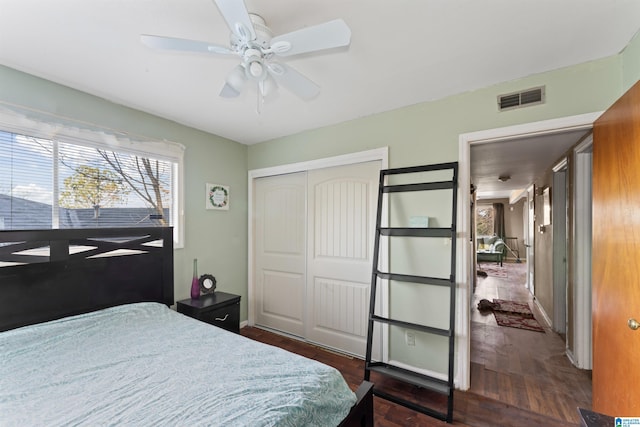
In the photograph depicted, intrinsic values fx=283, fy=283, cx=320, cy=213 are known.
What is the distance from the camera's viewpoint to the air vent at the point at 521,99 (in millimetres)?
1975

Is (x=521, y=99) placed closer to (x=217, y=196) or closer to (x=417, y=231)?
(x=417, y=231)

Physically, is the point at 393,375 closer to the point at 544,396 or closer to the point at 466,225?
the point at 544,396

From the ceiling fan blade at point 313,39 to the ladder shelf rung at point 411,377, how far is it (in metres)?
2.24

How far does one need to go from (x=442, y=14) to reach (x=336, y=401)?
1910mm

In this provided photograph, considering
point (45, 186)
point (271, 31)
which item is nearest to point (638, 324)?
point (271, 31)

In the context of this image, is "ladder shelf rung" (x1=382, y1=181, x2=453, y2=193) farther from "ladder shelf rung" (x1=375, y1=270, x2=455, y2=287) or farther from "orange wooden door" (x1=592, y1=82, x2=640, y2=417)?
"orange wooden door" (x1=592, y1=82, x2=640, y2=417)

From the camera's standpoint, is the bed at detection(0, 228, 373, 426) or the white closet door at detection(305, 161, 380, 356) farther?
the white closet door at detection(305, 161, 380, 356)

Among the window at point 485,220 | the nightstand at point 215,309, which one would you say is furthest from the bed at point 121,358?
the window at point 485,220

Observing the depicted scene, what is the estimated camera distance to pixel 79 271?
2.06m

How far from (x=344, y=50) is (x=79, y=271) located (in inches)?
94.0

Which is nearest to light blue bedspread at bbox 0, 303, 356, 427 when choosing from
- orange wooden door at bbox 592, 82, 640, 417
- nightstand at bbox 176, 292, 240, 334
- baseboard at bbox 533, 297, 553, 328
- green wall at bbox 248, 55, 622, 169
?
nightstand at bbox 176, 292, 240, 334

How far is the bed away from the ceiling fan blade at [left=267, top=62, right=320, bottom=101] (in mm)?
1487

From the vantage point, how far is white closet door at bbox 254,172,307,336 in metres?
3.24

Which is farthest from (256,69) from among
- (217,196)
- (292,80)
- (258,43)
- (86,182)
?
(217,196)
